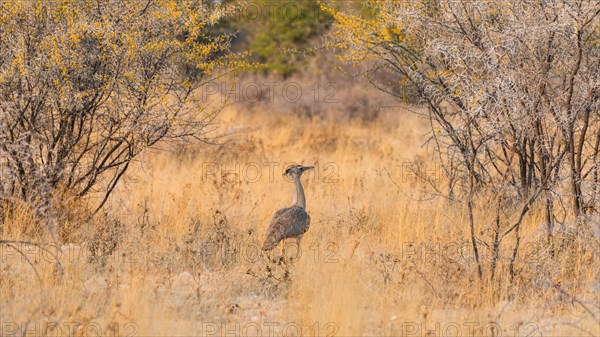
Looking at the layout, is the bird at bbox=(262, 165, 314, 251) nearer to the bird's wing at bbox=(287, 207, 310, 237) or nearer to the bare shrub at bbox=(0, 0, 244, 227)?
the bird's wing at bbox=(287, 207, 310, 237)

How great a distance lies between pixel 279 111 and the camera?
19.7 meters

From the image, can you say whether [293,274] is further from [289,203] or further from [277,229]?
[289,203]

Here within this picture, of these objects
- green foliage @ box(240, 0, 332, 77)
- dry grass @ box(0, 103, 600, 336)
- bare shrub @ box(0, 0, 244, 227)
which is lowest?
dry grass @ box(0, 103, 600, 336)

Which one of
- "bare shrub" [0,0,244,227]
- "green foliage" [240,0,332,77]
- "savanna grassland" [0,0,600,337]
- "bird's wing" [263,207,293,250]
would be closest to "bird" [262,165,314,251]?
"bird's wing" [263,207,293,250]

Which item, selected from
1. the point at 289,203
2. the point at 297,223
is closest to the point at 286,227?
the point at 297,223

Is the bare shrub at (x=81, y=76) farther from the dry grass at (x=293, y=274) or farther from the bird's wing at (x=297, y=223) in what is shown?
the bird's wing at (x=297, y=223)

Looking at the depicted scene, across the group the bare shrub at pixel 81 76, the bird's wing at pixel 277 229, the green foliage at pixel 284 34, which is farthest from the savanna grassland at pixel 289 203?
the green foliage at pixel 284 34

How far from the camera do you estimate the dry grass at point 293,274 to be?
250 inches

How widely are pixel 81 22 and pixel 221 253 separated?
2727 millimetres

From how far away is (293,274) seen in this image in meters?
7.68

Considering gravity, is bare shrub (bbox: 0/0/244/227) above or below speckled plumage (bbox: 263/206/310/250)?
above

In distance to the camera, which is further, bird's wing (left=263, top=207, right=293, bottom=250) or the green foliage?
the green foliage

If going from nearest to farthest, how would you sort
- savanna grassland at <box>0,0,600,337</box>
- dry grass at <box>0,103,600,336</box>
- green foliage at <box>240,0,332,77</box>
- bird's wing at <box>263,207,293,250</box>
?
dry grass at <box>0,103,600,336</box> → savanna grassland at <box>0,0,600,337</box> → bird's wing at <box>263,207,293,250</box> → green foliage at <box>240,0,332,77</box>

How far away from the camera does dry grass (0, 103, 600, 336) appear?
635cm
